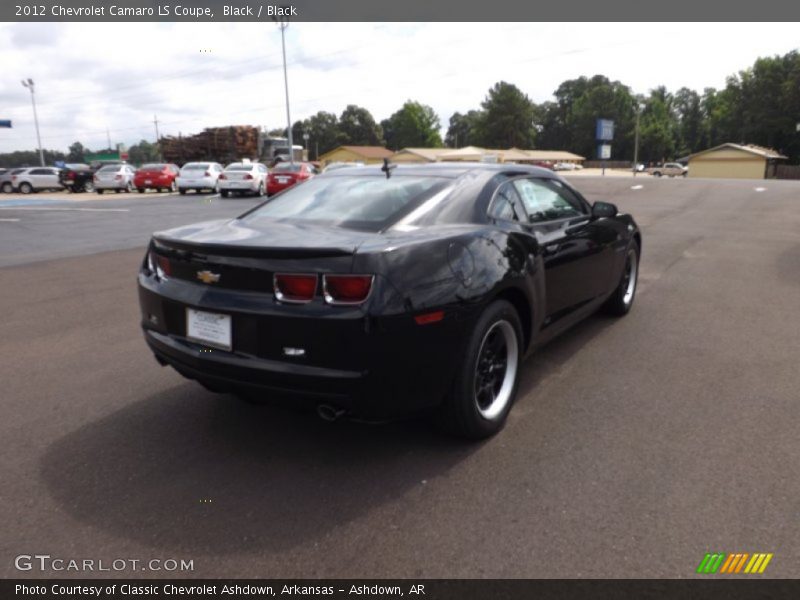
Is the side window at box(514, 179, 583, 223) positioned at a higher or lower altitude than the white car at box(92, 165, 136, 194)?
higher

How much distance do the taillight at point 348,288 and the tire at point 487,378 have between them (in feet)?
2.21

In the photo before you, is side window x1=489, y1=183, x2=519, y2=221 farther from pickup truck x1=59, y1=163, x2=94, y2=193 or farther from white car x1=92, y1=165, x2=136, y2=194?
pickup truck x1=59, y1=163, x2=94, y2=193

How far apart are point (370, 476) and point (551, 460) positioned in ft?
3.06

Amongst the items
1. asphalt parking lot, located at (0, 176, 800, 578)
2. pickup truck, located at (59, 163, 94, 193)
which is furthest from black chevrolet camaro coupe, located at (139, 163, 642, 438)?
pickup truck, located at (59, 163, 94, 193)

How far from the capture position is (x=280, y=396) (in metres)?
2.76

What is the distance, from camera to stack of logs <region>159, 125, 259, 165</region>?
41750mm

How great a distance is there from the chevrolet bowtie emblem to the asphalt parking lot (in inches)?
36.3

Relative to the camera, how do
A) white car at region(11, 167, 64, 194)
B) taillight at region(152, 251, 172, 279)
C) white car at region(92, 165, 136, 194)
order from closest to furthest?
1. taillight at region(152, 251, 172, 279)
2. white car at region(92, 165, 136, 194)
3. white car at region(11, 167, 64, 194)

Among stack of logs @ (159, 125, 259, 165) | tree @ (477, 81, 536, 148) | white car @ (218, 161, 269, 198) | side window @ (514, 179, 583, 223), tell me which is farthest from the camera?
tree @ (477, 81, 536, 148)

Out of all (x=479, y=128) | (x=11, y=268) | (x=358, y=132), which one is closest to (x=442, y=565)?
(x=11, y=268)

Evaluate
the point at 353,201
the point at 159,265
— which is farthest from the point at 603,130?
the point at 159,265

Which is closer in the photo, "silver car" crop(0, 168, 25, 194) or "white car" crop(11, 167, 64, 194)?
"white car" crop(11, 167, 64, 194)

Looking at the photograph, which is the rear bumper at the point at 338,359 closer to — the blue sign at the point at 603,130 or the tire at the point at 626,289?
the tire at the point at 626,289
